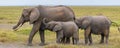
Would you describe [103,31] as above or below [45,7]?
below

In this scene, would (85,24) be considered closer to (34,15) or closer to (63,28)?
(63,28)

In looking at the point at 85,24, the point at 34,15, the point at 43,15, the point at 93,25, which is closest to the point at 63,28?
the point at 43,15

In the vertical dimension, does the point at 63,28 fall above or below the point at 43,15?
below

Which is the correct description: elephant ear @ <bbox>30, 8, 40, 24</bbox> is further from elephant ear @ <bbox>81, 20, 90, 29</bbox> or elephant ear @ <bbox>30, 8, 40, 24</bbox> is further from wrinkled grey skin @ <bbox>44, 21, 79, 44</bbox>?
elephant ear @ <bbox>81, 20, 90, 29</bbox>

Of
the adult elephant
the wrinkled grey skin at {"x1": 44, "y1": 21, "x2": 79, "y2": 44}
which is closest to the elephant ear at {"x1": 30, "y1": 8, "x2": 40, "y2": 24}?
the adult elephant

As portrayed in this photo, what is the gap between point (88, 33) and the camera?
661 inches

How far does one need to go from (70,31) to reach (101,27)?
1.93 metres

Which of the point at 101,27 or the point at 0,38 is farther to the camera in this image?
the point at 0,38

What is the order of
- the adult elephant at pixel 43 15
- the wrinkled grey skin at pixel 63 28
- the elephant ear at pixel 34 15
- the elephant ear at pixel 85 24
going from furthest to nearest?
the elephant ear at pixel 85 24, the adult elephant at pixel 43 15, the elephant ear at pixel 34 15, the wrinkled grey skin at pixel 63 28

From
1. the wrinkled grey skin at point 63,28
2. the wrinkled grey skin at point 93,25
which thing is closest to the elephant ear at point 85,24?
the wrinkled grey skin at point 93,25

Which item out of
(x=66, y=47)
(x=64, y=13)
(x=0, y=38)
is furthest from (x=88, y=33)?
(x=0, y=38)

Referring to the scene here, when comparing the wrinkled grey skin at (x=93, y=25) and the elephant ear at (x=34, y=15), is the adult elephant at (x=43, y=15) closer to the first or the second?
the elephant ear at (x=34, y=15)

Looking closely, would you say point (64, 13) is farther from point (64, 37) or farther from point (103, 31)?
point (103, 31)

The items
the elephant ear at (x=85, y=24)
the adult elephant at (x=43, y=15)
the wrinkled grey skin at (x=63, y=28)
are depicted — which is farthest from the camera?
the elephant ear at (x=85, y=24)
